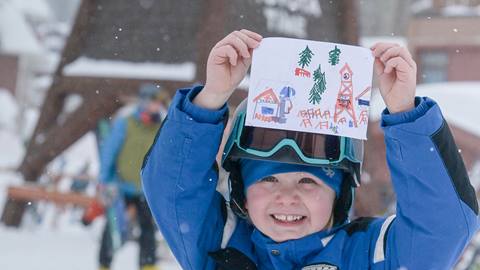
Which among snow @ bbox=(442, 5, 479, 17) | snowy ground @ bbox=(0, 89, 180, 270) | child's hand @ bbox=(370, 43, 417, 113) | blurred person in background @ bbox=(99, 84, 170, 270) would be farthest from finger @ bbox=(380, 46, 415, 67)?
snow @ bbox=(442, 5, 479, 17)

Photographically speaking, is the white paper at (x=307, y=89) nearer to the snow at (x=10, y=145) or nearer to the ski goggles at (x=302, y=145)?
the ski goggles at (x=302, y=145)

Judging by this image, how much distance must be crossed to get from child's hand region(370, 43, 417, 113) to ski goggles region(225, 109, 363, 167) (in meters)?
0.22

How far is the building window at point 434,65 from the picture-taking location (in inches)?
914

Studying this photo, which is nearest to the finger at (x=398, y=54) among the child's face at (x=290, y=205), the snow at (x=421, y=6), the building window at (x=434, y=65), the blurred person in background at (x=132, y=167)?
the child's face at (x=290, y=205)

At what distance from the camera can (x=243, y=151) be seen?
2.03m

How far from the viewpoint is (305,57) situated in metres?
1.91

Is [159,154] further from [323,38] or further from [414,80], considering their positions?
[323,38]

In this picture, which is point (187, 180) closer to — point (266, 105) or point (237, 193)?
point (237, 193)

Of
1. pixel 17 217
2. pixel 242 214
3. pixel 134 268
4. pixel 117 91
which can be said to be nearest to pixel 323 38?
pixel 117 91

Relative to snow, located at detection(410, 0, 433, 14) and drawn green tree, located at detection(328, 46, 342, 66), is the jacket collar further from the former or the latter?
snow, located at detection(410, 0, 433, 14)

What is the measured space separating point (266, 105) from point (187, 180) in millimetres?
303

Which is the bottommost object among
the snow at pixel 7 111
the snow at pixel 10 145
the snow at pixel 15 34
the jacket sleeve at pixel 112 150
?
the snow at pixel 10 145

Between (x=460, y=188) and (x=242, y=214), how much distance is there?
2.06 ft

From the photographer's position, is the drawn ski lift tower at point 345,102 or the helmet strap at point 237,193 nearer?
the drawn ski lift tower at point 345,102
